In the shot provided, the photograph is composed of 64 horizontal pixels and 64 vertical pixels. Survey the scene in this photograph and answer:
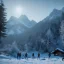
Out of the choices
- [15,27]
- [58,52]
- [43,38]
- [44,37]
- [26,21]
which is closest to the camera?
[58,52]

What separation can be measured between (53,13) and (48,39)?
96.2 feet

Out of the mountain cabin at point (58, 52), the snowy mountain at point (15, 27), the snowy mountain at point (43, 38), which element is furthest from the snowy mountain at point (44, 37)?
the mountain cabin at point (58, 52)

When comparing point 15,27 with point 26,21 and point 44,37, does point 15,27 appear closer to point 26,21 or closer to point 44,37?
point 26,21

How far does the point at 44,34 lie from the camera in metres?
93.2

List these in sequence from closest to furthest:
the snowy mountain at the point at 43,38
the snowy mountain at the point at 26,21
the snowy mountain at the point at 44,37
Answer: the snowy mountain at the point at 43,38 < the snowy mountain at the point at 44,37 < the snowy mountain at the point at 26,21

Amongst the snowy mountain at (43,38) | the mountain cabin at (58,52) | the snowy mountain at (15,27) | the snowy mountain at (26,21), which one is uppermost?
the snowy mountain at (26,21)

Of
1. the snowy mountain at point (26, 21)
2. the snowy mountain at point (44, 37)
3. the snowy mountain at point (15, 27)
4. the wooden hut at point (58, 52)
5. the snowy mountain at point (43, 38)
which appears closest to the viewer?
the wooden hut at point (58, 52)

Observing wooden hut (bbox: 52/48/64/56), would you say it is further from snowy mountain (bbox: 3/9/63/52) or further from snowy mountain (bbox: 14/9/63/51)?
snowy mountain (bbox: 14/9/63/51)

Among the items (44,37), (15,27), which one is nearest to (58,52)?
(44,37)

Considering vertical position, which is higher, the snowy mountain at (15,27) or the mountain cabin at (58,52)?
the snowy mountain at (15,27)

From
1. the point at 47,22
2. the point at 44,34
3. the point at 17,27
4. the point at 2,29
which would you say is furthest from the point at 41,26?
the point at 2,29

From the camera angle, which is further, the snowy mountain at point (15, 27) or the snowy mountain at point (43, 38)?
the snowy mountain at point (15, 27)

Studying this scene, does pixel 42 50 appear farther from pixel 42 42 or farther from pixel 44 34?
pixel 44 34

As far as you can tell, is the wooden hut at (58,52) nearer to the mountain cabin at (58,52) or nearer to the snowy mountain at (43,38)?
the mountain cabin at (58,52)
